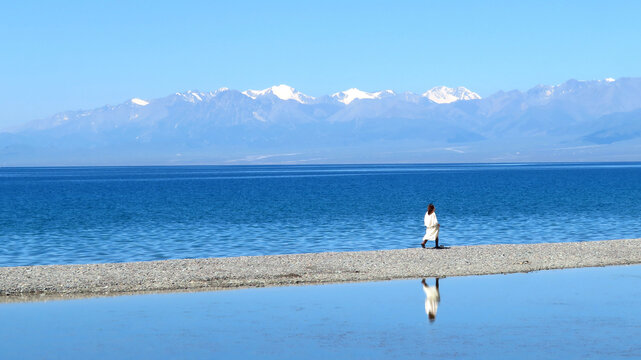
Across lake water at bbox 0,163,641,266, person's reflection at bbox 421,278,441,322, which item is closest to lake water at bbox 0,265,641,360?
person's reflection at bbox 421,278,441,322

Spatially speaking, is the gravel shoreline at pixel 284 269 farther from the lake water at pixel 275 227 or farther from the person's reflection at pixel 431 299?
the lake water at pixel 275 227

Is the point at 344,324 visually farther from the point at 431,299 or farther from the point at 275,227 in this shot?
the point at 275,227

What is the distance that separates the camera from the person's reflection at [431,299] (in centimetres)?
1998

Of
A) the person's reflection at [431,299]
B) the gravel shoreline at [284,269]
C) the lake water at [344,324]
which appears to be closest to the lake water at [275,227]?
the gravel shoreline at [284,269]

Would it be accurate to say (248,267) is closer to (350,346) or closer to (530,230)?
(350,346)

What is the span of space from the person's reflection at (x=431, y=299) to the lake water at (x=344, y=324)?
15 cm

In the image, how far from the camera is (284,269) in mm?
27828

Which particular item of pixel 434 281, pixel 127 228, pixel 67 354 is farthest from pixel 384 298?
pixel 127 228

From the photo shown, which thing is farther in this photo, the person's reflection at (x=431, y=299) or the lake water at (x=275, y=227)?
the lake water at (x=275, y=227)

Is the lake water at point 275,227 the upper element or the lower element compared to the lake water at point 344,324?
lower

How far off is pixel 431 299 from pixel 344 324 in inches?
145

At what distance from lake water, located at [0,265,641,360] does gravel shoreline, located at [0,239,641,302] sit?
4.60 feet

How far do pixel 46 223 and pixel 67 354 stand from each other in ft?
142

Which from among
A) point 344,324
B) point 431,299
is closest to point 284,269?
point 431,299
